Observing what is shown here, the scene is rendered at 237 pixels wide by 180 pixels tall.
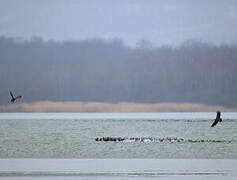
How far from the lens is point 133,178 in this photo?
13211mm

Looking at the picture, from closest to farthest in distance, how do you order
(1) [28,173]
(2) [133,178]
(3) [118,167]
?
1. (2) [133,178]
2. (1) [28,173]
3. (3) [118,167]

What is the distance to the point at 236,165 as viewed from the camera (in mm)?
16250

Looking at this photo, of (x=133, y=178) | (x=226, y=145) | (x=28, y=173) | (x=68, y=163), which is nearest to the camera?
(x=133, y=178)

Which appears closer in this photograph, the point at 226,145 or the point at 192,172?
the point at 192,172

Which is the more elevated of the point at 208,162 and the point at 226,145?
the point at 208,162

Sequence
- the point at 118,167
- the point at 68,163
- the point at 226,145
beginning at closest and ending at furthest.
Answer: the point at 118,167
the point at 68,163
the point at 226,145

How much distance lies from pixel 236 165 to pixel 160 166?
6.78ft

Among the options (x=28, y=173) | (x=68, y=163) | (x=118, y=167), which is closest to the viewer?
(x=28, y=173)

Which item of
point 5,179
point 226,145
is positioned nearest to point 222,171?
point 5,179

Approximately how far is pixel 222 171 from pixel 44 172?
4346 mm

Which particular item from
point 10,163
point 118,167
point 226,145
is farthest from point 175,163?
point 226,145

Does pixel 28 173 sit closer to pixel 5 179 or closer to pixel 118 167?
pixel 5 179

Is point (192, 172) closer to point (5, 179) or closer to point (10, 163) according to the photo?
point (5, 179)

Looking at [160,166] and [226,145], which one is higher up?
[160,166]
